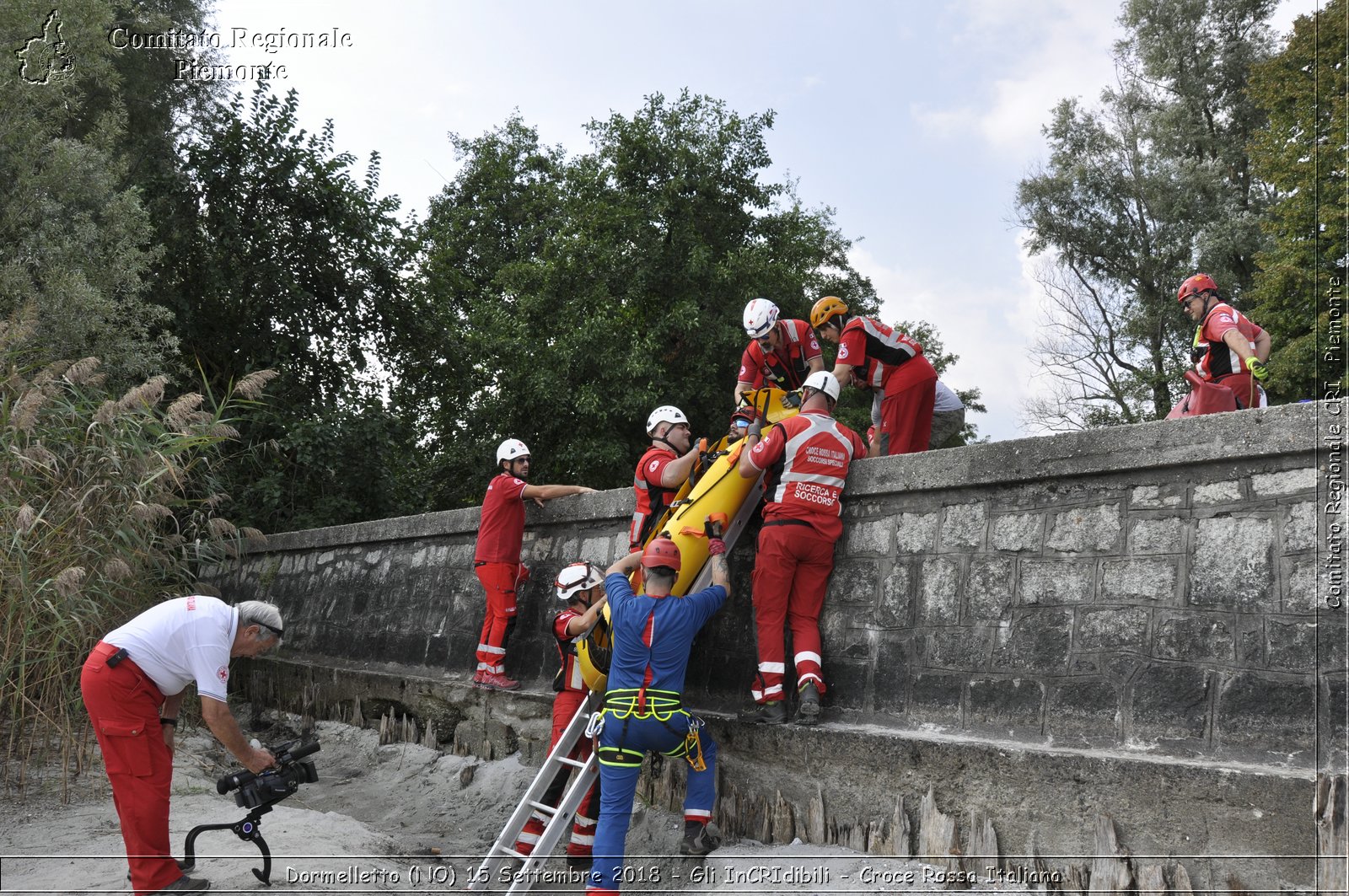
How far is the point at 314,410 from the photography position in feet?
46.1

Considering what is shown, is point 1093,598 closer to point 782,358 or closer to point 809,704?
point 809,704

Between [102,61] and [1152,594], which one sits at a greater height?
[102,61]

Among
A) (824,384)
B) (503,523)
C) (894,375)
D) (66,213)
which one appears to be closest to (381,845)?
(503,523)

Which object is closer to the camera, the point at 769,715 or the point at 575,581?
the point at 769,715

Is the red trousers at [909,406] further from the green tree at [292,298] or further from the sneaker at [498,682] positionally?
the green tree at [292,298]

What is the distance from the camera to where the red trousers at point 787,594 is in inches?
199

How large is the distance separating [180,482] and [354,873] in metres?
3.68

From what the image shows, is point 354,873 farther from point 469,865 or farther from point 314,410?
point 314,410

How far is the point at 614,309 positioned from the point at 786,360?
1031cm

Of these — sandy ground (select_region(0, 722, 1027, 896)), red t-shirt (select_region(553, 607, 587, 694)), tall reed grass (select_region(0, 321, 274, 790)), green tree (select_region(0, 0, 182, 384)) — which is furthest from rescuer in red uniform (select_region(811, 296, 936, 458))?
green tree (select_region(0, 0, 182, 384))

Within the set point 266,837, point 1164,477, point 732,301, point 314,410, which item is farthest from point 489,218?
point 1164,477

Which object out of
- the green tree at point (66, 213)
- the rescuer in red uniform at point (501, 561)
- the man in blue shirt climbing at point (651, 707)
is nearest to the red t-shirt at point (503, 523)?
the rescuer in red uniform at point (501, 561)

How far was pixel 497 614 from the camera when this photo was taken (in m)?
7.18

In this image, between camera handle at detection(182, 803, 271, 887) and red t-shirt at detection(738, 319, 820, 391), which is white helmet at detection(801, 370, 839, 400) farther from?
camera handle at detection(182, 803, 271, 887)
